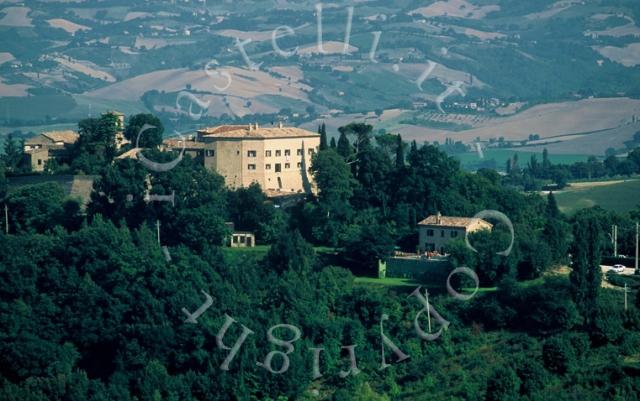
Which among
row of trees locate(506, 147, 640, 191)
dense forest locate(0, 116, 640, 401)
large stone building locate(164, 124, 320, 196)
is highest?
large stone building locate(164, 124, 320, 196)

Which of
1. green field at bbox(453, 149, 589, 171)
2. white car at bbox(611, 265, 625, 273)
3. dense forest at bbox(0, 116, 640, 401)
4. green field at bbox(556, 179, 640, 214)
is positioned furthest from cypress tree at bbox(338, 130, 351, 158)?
green field at bbox(453, 149, 589, 171)

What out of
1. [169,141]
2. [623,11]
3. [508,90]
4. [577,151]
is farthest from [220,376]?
[623,11]

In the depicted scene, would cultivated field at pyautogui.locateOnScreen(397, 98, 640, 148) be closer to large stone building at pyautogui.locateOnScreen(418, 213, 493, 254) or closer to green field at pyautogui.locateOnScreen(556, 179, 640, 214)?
green field at pyautogui.locateOnScreen(556, 179, 640, 214)

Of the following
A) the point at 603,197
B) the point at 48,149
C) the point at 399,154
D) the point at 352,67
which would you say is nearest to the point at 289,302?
the point at 399,154

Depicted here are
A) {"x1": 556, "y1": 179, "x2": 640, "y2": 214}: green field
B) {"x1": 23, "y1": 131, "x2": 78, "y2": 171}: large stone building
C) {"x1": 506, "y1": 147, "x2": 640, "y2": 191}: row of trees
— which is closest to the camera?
{"x1": 23, "y1": 131, "x2": 78, "y2": 171}: large stone building

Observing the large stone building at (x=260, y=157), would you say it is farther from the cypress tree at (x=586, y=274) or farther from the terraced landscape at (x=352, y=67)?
the terraced landscape at (x=352, y=67)

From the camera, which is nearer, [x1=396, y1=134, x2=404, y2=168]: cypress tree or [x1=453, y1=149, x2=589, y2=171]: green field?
[x1=396, y1=134, x2=404, y2=168]: cypress tree

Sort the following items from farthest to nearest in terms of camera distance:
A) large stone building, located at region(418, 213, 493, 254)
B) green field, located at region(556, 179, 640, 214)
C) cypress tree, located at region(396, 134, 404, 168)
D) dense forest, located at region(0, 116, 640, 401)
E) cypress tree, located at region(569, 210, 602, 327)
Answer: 1. green field, located at region(556, 179, 640, 214)
2. cypress tree, located at region(396, 134, 404, 168)
3. large stone building, located at region(418, 213, 493, 254)
4. cypress tree, located at region(569, 210, 602, 327)
5. dense forest, located at region(0, 116, 640, 401)

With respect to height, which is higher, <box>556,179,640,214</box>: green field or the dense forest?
<box>556,179,640,214</box>: green field
